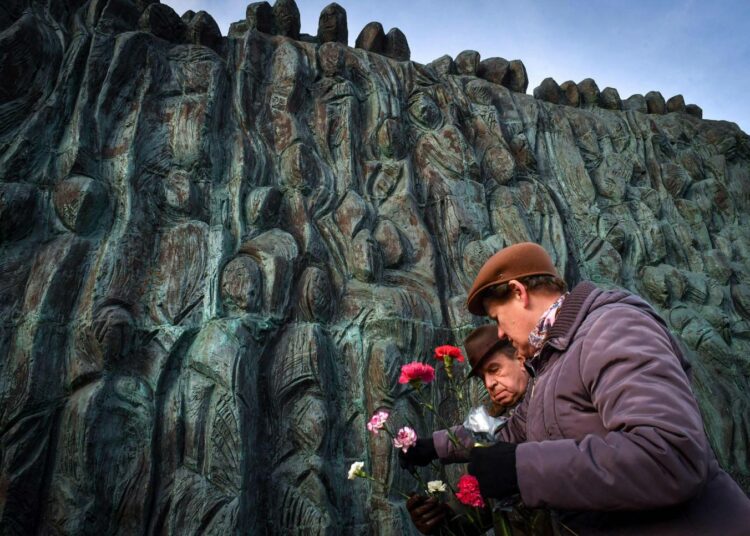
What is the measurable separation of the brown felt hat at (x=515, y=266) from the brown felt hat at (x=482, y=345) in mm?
785

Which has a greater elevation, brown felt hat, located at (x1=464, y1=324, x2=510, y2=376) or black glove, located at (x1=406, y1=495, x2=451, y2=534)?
brown felt hat, located at (x1=464, y1=324, x2=510, y2=376)

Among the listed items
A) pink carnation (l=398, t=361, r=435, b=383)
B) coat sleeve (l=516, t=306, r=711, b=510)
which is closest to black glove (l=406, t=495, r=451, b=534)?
pink carnation (l=398, t=361, r=435, b=383)

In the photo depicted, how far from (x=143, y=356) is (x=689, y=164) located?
23.6 feet

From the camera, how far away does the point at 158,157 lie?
177 inches

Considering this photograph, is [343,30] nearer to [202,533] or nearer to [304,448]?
[304,448]

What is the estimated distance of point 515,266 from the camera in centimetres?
179

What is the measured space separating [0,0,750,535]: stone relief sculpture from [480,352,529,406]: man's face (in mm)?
1402

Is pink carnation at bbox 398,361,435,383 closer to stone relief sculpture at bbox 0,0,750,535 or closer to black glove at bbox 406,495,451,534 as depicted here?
black glove at bbox 406,495,451,534

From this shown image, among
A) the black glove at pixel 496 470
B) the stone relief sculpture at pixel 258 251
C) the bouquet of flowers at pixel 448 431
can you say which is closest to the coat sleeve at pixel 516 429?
the bouquet of flowers at pixel 448 431

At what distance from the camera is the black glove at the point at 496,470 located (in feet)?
4.32

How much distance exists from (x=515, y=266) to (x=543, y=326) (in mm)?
216

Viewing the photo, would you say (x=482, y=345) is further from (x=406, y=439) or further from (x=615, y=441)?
(x=615, y=441)

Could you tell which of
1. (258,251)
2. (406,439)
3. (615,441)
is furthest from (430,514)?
(258,251)

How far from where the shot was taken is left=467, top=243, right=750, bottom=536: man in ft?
3.79
